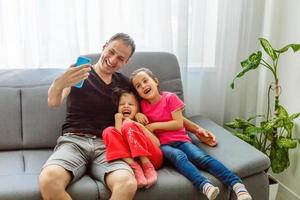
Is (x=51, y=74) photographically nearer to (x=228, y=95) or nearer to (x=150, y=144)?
(x=150, y=144)

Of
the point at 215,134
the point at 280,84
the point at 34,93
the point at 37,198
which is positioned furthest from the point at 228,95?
the point at 37,198

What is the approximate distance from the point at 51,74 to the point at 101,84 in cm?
42

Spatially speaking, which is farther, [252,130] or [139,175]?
[252,130]

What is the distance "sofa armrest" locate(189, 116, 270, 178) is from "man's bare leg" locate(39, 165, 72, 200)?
A: 0.79 meters

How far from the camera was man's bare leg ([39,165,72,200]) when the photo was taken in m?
1.73

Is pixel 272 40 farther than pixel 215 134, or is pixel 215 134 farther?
pixel 272 40

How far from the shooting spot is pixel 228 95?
9.57 feet

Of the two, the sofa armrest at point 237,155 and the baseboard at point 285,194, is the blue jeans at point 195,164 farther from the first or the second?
the baseboard at point 285,194

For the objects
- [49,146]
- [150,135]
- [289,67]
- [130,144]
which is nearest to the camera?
[130,144]

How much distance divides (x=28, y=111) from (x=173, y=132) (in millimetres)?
854

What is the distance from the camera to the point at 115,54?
2143 millimetres

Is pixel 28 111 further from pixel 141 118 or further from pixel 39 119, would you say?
pixel 141 118

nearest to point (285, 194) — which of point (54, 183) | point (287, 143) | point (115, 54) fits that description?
point (287, 143)

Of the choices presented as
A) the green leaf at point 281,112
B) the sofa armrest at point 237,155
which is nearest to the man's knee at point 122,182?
the sofa armrest at point 237,155
